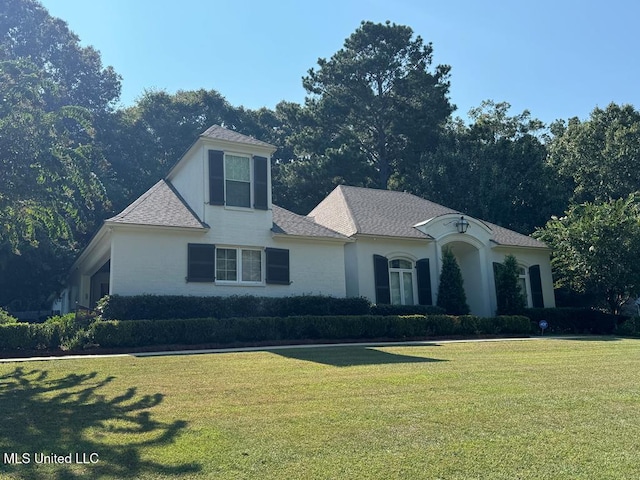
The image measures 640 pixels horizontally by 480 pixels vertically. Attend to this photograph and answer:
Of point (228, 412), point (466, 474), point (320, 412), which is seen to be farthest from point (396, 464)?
point (228, 412)

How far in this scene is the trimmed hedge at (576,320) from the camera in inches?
893

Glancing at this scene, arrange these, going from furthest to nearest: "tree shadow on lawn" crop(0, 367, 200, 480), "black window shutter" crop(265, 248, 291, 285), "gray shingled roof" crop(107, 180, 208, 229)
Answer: "black window shutter" crop(265, 248, 291, 285)
"gray shingled roof" crop(107, 180, 208, 229)
"tree shadow on lawn" crop(0, 367, 200, 480)

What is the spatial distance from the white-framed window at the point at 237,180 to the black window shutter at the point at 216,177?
0.62ft

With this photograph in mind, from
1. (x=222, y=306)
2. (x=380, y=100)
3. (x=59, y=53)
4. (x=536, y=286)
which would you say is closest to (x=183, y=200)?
(x=222, y=306)

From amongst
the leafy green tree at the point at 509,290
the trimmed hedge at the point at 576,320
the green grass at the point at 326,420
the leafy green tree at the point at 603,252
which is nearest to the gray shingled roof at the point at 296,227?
the leafy green tree at the point at 509,290

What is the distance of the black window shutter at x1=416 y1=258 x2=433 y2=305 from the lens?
21797mm

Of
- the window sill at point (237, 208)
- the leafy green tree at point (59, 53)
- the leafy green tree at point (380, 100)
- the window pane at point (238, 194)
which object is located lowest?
the window sill at point (237, 208)

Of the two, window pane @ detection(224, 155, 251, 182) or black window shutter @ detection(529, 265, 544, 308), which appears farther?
black window shutter @ detection(529, 265, 544, 308)

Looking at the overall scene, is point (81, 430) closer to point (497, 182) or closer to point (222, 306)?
point (222, 306)

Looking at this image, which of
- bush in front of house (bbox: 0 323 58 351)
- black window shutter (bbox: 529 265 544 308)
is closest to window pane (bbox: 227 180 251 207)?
bush in front of house (bbox: 0 323 58 351)

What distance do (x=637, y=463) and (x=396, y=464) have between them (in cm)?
200

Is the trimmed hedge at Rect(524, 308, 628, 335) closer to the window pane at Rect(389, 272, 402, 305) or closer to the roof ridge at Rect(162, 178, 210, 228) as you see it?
the window pane at Rect(389, 272, 402, 305)

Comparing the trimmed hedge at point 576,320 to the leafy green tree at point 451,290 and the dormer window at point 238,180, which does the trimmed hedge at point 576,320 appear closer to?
the leafy green tree at point 451,290

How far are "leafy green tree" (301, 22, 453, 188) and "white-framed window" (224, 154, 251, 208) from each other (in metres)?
19.6
